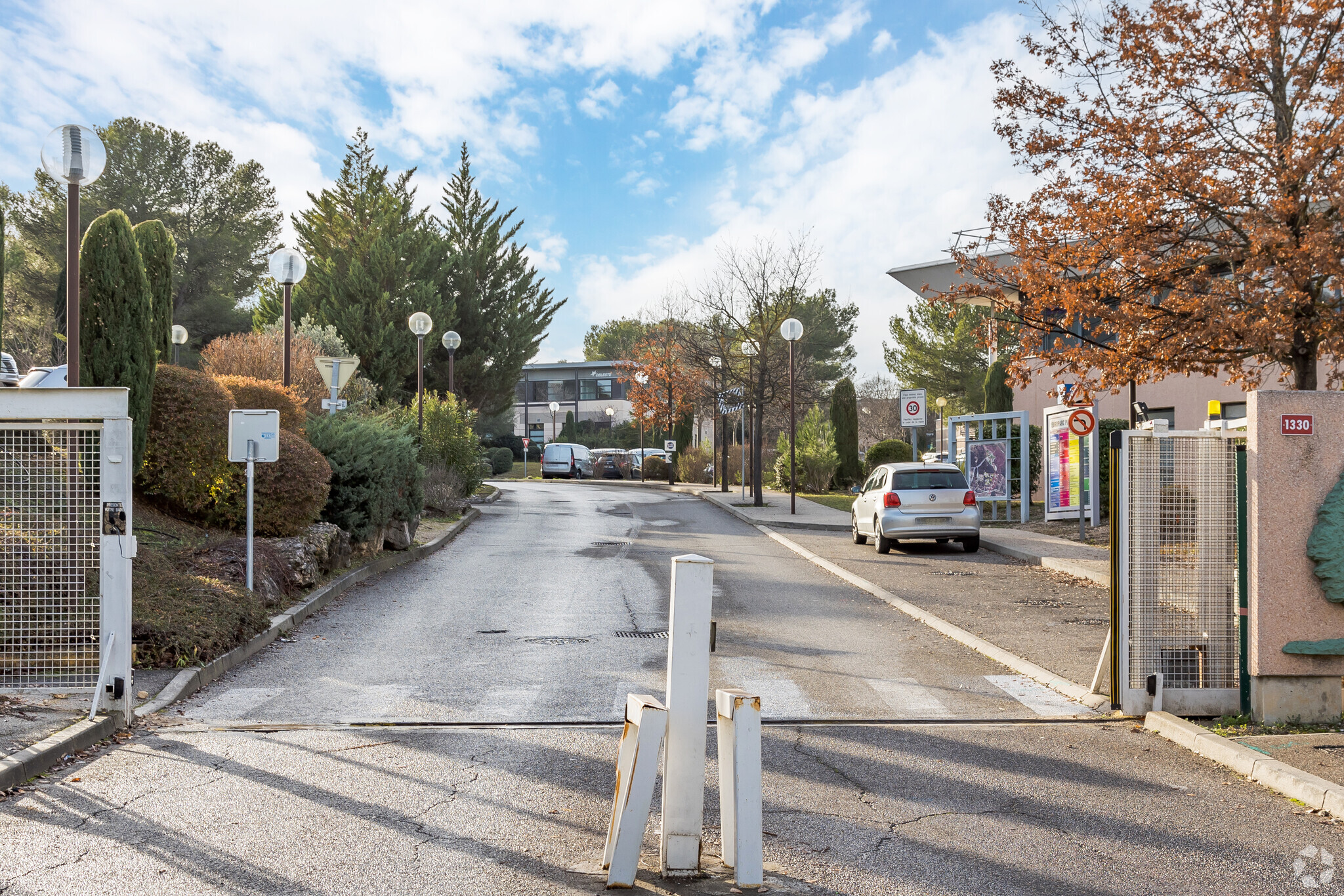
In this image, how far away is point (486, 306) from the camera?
42.9 m

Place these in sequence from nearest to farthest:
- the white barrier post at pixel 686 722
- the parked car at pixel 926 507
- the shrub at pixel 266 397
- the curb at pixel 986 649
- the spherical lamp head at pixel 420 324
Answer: the white barrier post at pixel 686 722 → the curb at pixel 986 649 → the shrub at pixel 266 397 → the parked car at pixel 926 507 → the spherical lamp head at pixel 420 324

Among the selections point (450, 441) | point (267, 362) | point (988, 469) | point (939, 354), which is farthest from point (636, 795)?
point (939, 354)

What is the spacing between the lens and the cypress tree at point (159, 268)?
13.9 metres

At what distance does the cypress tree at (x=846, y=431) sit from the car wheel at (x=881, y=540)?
20.4 meters

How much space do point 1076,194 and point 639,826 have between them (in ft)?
35.5

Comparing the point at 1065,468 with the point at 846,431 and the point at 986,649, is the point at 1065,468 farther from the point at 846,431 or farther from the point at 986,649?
the point at 846,431

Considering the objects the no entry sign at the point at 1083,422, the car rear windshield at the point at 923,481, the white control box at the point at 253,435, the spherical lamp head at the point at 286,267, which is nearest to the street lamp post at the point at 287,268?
the spherical lamp head at the point at 286,267

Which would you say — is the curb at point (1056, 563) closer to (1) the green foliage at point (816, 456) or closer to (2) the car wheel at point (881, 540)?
(2) the car wheel at point (881, 540)

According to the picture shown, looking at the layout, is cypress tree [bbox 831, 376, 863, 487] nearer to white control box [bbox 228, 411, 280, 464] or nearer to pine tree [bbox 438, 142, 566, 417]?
pine tree [bbox 438, 142, 566, 417]

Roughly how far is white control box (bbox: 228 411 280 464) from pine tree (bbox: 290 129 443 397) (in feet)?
80.3

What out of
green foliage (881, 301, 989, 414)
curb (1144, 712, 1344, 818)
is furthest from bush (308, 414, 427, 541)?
green foliage (881, 301, 989, 414)

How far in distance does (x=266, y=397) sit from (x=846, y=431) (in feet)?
91.3

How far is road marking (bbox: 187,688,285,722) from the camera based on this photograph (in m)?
7.42

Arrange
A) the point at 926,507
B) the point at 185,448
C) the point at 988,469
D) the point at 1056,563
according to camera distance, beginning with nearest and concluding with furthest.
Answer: the point at 185,448, the point at 1056,563, the point at 926,507, the point at 988,469
